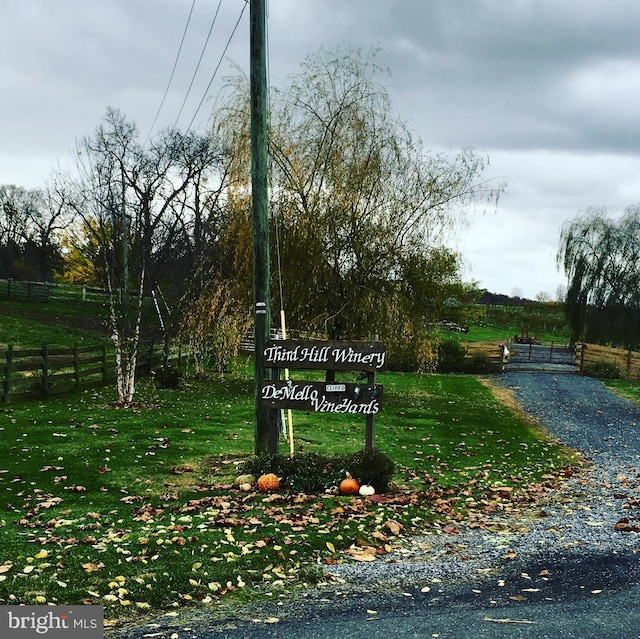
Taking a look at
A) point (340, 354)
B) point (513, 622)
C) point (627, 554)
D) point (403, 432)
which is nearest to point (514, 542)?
point (627, 554)

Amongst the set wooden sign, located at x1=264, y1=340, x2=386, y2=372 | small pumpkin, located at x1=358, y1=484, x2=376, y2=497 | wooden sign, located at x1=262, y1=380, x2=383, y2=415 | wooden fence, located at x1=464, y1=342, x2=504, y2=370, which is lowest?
small pumpkin, located at x1=358, y1=484, x2=376, y2=497

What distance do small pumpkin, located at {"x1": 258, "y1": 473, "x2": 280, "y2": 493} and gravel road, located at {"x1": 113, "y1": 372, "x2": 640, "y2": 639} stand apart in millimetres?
2196

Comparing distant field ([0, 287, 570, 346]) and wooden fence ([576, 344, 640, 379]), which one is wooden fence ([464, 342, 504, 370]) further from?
wooden fence ([576, 344, 640, 379])

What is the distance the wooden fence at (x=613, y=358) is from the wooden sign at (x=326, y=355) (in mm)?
27493

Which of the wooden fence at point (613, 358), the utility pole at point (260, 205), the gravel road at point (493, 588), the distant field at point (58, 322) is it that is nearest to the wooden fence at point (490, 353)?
the distant field at point (58, 322)

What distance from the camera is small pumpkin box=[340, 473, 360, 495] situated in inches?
333

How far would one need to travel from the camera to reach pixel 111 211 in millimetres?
17391

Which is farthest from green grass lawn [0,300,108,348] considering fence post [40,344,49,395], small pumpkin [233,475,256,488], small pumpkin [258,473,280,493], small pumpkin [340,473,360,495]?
small pumpkin [340,473,360,495]

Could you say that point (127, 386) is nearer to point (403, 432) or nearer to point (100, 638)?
point (403, 432)

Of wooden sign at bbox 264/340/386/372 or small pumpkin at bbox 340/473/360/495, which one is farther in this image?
wooden sign at bbox 264/340/386/372

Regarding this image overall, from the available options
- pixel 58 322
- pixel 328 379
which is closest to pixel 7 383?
pixel 328 379

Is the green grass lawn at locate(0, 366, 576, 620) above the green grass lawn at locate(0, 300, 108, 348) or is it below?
below

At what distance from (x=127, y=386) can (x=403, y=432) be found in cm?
708

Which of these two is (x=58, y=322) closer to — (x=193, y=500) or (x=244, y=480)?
(x=244, y=480)
